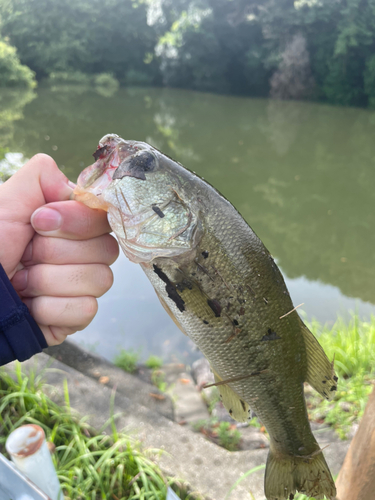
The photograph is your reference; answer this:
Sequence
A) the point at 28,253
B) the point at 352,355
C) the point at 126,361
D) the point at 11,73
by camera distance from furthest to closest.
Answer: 1. the point at 11,73
2. the point at 126,361
3. the point at 352,355
4. the point at 28,253

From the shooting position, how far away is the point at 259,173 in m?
12.9

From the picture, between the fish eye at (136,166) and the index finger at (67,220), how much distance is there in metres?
0.20

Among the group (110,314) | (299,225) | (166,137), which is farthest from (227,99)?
(110,314)

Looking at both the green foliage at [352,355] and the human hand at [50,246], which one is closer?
the human hand at [50,246]

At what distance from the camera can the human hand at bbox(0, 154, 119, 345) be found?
139 cm

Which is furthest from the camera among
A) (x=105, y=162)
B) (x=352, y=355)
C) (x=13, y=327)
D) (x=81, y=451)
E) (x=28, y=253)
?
(x=352, y=355)

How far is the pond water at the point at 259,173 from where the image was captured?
18.5 feet

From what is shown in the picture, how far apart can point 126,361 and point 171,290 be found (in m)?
3.36

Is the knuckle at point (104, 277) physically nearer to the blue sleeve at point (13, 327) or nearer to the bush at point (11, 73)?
the blue sleeve at point (13, 327)

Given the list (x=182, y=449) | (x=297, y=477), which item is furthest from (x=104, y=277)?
(x=182, y=449)

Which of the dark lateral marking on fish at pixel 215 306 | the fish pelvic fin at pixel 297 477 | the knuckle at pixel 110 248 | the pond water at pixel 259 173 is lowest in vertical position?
the pond water at pixel 259 173

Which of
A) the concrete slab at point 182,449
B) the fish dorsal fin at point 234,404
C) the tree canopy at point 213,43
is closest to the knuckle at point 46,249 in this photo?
the fish dorsal fin at point 234,404

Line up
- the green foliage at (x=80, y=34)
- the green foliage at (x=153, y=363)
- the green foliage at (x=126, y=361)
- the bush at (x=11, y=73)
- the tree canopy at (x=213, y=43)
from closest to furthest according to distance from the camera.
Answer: the green foliage at (x=126, y=361), the green foliage at (x=153, y=363), the tree canopy at (x=213, y=43), the bush at (x=11, y=73), the green foliage at (x=80, y=34)

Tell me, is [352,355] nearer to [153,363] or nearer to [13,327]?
[153,363]
